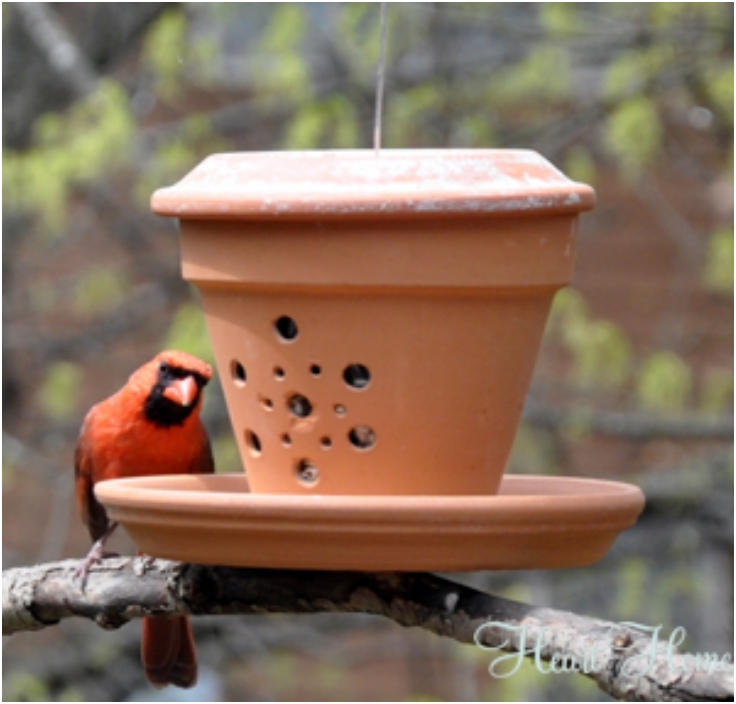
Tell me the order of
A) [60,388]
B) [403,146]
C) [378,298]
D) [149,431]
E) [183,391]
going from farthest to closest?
[60,388], [403,146], [149,431], [183,391], [378,298]

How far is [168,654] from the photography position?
3721 mm

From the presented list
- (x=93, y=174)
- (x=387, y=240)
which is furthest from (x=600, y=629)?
(x=93, y=174)

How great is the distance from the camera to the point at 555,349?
7148 millimetres

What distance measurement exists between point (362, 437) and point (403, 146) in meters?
3.53

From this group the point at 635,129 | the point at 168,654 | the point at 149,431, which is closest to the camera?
the point at 149,431

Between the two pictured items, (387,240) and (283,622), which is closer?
(387,240)

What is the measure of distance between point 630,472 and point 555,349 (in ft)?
2.39

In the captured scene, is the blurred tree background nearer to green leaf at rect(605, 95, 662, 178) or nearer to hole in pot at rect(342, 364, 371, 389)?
green leaf at rect(605, 95, 662, 178)

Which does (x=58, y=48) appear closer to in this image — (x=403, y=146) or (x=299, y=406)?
(x=403, y=146)

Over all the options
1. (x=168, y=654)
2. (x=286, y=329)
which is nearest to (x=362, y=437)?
(x=286, y=329)

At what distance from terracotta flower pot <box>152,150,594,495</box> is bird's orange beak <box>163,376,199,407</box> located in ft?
2.14

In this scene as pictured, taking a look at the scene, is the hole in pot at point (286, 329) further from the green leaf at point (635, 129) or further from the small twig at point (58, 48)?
the small twig at point (58, 48)

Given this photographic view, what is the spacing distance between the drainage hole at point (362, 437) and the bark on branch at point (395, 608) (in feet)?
0.71

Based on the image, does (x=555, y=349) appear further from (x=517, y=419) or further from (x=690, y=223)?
(x=517, y=419)
